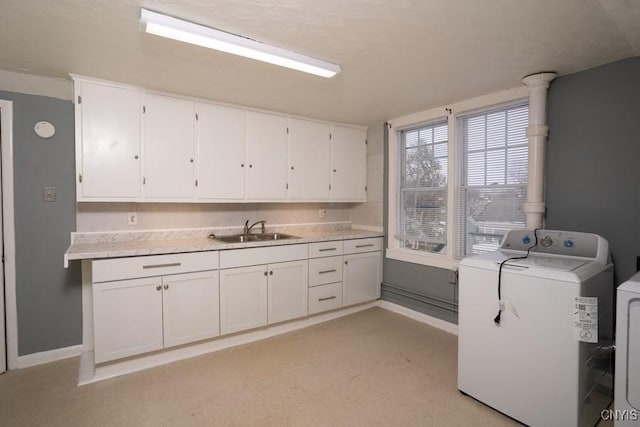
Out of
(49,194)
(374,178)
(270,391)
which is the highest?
(374,178)

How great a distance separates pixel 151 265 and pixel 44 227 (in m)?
0.95

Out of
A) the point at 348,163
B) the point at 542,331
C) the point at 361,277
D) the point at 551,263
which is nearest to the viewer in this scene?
the point at 542,331

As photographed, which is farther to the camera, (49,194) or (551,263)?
(49,194)

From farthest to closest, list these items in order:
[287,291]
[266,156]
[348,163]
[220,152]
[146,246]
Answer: [348,163]
[266,156]
[287,291]
[220,152]
[146,246]

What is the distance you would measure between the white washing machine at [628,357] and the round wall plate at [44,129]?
3.86 m

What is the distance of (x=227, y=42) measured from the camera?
6.08ft

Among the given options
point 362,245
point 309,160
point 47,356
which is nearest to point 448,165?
point 362,245

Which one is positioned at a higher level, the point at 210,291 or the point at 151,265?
the point at 151,265

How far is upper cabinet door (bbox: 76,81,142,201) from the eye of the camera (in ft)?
8.09

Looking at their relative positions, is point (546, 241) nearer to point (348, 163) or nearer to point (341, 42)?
point (341, 42)

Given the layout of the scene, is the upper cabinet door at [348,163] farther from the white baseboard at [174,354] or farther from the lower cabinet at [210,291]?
the white baseboard at [174,354]

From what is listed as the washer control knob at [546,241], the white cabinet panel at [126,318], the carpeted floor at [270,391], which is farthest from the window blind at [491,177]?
the white cabinet panel at [126,318]

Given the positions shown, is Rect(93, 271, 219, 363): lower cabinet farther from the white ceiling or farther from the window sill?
the window sill

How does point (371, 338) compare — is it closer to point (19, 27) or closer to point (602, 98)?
point (602, 98)
